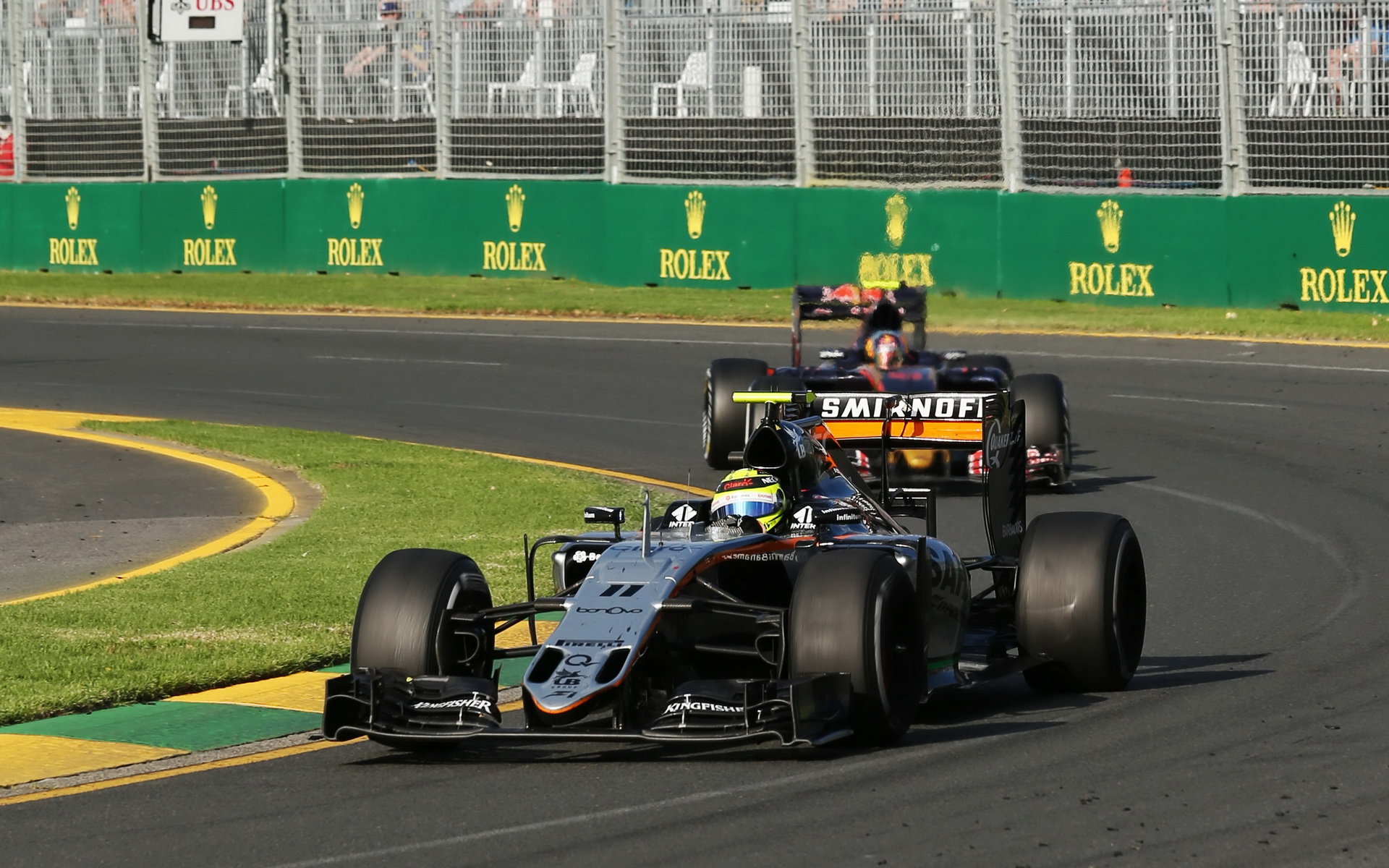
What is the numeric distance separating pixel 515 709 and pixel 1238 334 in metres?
16.5

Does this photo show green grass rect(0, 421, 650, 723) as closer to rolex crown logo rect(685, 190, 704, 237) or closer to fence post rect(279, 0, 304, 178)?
rolex crown logo rect(685, 190, 704, 237)

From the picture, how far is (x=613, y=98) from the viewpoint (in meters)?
31.4

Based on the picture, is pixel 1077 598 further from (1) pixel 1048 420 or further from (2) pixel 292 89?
(2) pixel 292 89

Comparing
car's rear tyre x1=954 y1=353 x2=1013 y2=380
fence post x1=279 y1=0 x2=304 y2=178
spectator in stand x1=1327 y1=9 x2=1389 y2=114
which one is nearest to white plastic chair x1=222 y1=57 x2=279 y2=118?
fence post x1=279 y1=0 x2=304 y2=178

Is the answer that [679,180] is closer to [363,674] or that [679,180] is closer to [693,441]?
[693,441]

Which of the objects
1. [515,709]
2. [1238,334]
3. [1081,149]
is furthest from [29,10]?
[515,709]

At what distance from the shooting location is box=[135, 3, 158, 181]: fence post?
3472 centimetres

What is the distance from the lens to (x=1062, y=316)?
25875 millimetres

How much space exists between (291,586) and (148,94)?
83.9ft

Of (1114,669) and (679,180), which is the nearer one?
(1114,669)

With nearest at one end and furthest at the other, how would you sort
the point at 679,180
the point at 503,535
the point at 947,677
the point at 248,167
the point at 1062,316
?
the point at 947,677 < the point at 503,535 < the point at 1062,316 < the point at 679,180 < the point at 248,167

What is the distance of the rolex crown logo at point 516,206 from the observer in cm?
3128

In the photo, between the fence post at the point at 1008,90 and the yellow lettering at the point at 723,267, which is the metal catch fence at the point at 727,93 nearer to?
the fence post at the point at 1008,90

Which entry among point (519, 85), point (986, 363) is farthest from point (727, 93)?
point (986, 363)
